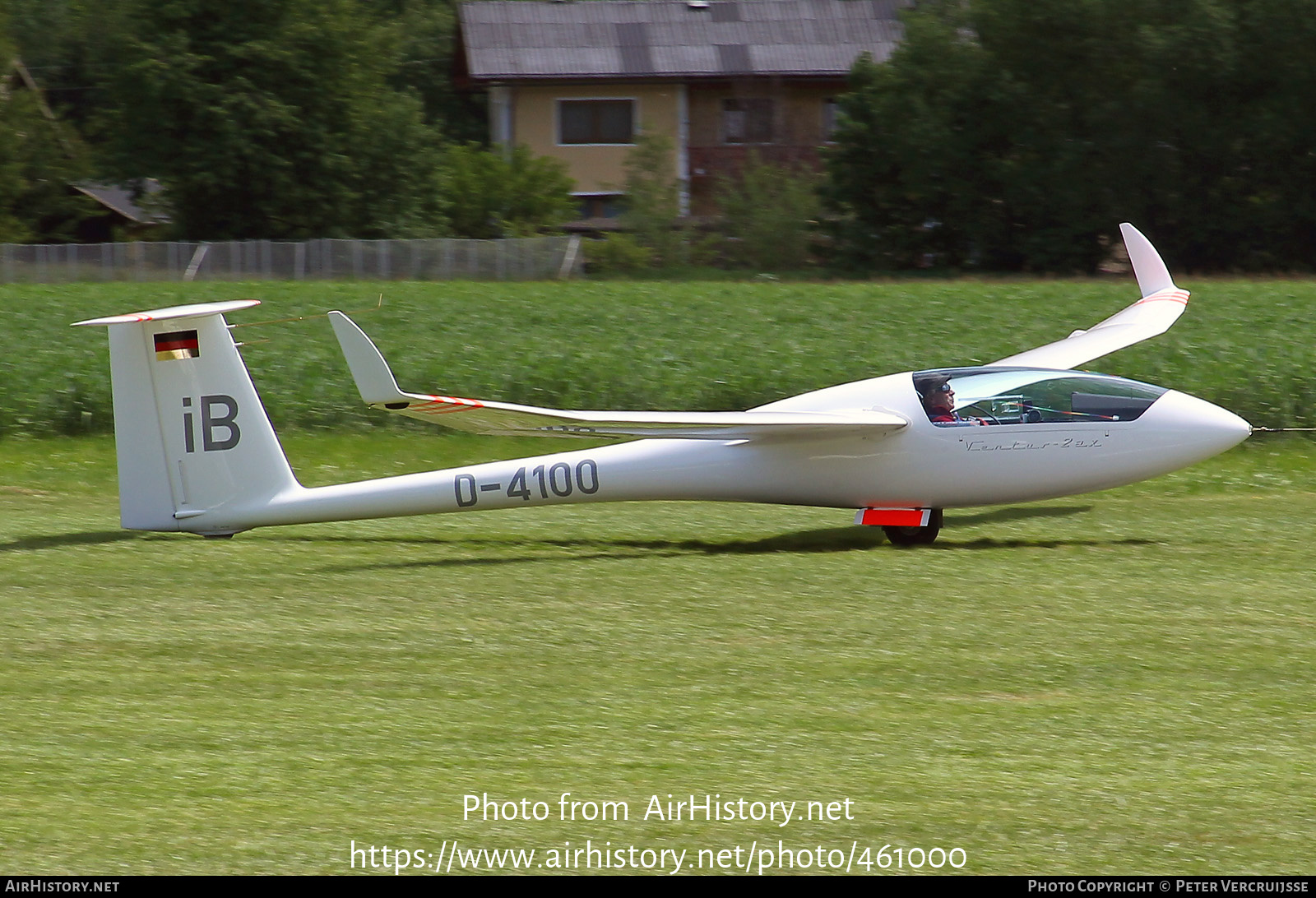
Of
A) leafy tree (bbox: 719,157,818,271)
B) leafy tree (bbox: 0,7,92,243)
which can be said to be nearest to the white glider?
leafy tree (bbox: 719,157,818,271)

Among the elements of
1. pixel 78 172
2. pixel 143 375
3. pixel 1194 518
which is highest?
pixel 78 172

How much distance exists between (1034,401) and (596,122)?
46.2 m

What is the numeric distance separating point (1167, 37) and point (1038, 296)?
62.0ft

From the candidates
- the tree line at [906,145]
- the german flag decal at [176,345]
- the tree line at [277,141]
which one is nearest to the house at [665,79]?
the tree line at [277,141]

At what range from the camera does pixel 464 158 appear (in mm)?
50594

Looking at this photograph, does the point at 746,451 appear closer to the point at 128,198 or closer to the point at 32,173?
the point at 32,173

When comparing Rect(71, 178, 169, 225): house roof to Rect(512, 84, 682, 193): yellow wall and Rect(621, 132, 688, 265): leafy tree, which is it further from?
Rect(621, 132, 688, 265): leafy tree

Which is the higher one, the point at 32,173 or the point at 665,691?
the point at 32,173

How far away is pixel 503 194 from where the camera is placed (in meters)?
49.4

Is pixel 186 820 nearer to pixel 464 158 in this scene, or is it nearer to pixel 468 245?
pixel 468 245

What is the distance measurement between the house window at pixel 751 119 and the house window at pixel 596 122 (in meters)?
3.85

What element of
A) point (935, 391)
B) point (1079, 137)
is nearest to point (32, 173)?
point (1079, 137)

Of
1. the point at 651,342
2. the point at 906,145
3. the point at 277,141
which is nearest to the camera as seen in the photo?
the point at 651,342

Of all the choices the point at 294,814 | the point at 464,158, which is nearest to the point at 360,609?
the point at 294,814
